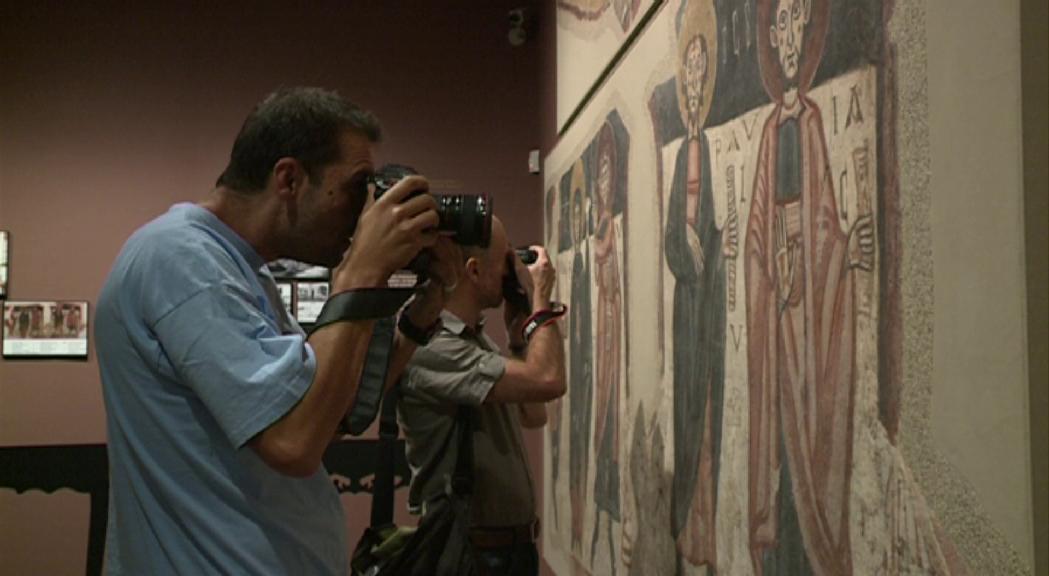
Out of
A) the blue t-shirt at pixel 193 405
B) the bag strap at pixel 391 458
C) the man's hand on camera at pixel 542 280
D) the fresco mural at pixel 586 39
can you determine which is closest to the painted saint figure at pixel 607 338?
the fresco mural at pixel 586 39

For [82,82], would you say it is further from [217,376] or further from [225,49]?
[217,376]

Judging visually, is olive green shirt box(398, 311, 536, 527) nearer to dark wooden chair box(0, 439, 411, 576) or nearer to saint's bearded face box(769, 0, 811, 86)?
saint's bearded face box(769, 0, 811, 86)

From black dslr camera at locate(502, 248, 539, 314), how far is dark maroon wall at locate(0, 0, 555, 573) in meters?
2.74

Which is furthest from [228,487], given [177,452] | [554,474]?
[554,474]

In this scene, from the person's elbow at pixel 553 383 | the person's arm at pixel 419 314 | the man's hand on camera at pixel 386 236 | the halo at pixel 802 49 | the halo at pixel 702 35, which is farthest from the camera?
the person's elbow at pixel 553 383

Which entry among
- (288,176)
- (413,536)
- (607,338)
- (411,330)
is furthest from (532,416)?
(288,176)

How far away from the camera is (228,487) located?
1.34m

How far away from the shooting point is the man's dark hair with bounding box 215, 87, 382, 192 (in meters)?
1.50

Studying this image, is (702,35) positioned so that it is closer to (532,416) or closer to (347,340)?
(347,340)

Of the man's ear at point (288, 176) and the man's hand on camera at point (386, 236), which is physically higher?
the man's ear at point (288, 176)

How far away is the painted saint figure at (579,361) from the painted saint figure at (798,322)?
174 cm

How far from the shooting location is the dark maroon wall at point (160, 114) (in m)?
5.48

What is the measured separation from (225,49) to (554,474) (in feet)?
10.4

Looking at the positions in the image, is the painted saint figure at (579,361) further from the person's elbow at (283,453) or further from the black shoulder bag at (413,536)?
the person's elbow at (283,453)
